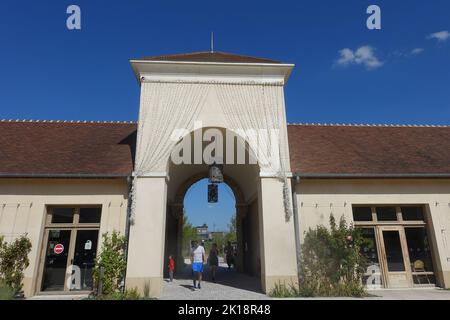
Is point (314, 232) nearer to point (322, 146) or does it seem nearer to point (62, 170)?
point (322, 146)

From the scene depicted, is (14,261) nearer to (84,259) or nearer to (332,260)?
(84,259)

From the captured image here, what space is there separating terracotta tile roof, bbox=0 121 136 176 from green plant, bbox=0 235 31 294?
2.12 m

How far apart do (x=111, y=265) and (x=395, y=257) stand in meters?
9.38

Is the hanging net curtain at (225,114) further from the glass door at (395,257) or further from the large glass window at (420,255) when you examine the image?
the large glass window at (420,255)

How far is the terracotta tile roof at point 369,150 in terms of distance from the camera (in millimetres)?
10156

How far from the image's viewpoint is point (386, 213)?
10.5 meters

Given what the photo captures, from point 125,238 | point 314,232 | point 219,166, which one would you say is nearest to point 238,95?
point 219,166

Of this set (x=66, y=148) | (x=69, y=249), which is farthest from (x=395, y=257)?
(x=66, y=148)

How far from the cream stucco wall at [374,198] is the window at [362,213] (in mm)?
376

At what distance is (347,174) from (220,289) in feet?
18.9

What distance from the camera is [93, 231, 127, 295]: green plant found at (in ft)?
27.1

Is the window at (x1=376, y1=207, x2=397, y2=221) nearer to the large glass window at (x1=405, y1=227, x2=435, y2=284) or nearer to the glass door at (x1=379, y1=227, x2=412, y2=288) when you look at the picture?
the glass door at (x1=379, y1=227, x2=412, y2=288)

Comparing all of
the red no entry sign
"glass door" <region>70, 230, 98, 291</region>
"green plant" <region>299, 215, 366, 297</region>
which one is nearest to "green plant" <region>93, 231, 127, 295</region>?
"glass door" <region>70, 230, 98, 291</region>

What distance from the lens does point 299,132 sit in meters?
13.1
